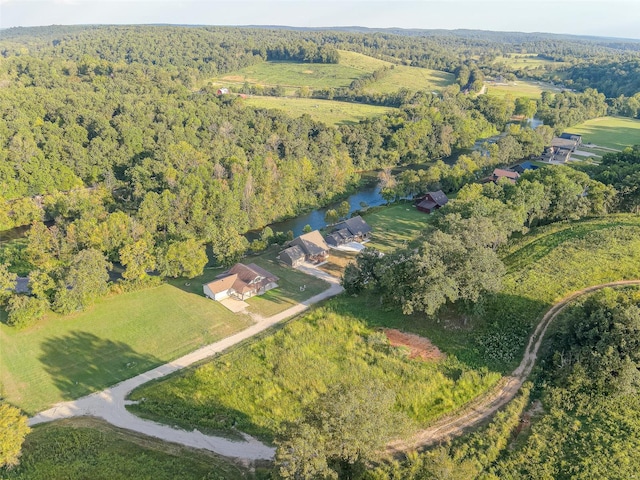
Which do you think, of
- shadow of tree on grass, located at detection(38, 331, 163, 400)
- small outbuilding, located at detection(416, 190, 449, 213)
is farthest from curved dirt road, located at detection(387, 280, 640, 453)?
small outbuilding, located at detection(416, 190, 449, 213)

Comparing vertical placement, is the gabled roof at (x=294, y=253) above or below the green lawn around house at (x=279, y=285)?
above

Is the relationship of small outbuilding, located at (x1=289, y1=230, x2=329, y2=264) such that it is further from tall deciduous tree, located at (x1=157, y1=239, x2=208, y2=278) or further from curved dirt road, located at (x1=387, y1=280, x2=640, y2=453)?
curved dirt road, located at (x1=387, y1=280, x2=640, y2=453)

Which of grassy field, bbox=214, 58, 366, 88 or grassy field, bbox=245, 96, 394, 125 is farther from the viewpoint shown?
grassy field, bbox=214, 58, 366, 88

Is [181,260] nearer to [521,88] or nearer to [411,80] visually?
[411,80]

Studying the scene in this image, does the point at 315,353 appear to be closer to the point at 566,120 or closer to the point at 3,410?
the point at 3,410

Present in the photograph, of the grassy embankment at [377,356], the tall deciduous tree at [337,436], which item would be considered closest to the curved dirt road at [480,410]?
the grassy embankment at [377,356]

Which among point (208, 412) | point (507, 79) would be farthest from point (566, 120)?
point (208, 412)

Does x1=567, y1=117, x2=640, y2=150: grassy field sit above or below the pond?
above

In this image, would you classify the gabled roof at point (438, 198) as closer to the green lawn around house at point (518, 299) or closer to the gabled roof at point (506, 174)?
the gabled roof at point (506, 174)

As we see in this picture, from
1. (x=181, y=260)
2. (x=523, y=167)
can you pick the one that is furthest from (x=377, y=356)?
(x=523, y=167)
